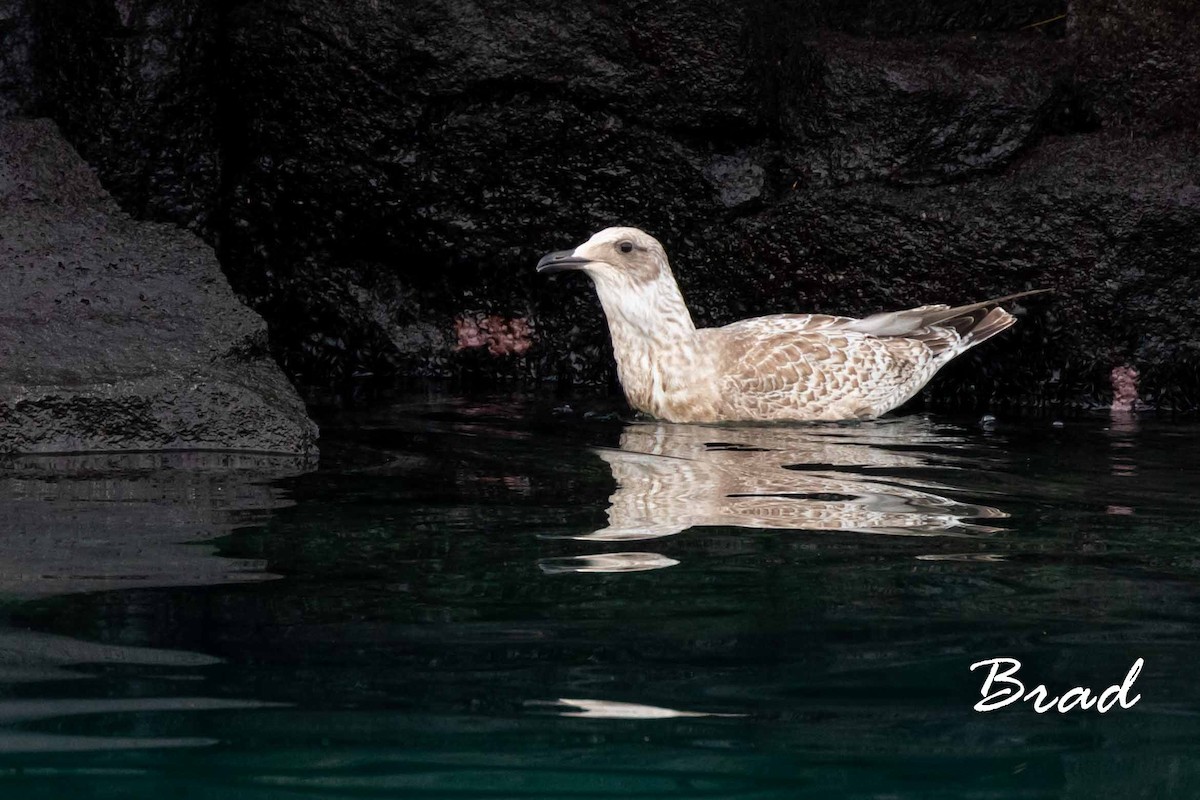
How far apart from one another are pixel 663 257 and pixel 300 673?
17.2 feet

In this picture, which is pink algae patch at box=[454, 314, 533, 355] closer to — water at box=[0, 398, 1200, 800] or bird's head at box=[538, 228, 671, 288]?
bird's head at box=[538, 228, 671, 288]

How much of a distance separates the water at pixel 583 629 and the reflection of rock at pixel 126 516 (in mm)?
20

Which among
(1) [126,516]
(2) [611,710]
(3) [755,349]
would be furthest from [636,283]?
(2) [611,710]

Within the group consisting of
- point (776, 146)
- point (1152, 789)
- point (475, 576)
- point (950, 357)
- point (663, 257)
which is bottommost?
point (1152, 789)

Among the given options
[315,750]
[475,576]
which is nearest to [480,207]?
[475,576]

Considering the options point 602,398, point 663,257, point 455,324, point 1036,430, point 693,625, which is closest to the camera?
point 693,625

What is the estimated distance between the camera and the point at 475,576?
4.33m

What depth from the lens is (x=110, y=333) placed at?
22.7 feet

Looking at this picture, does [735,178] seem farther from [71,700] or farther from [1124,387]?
[71,700]

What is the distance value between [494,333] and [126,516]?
4.71m

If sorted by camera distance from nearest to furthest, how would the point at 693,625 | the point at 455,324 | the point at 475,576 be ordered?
the point at 693,625
the point at 475,576
the point at 455,324

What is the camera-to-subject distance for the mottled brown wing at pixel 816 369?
7.97 m

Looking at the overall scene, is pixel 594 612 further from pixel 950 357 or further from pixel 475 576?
pixel 950 357

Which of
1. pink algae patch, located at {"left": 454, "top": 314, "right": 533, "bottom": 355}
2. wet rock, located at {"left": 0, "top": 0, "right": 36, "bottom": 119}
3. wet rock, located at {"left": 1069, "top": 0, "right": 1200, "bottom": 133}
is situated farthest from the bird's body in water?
wet rock, located at {"left": 0, "top": 0, "right": 36, "bottom": 119}
